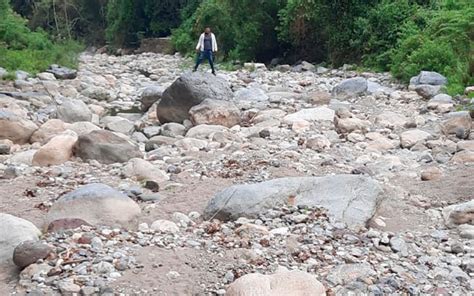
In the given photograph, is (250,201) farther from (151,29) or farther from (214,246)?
(151,29)

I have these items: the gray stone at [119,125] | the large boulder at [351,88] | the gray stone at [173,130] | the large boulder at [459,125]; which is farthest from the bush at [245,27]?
the large boulder at [459,125]

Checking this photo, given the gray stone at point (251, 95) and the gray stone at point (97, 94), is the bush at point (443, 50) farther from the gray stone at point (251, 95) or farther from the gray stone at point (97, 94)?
the gray stone at point (97, 94)

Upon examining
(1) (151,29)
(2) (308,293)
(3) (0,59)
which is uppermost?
(2) (308,293)

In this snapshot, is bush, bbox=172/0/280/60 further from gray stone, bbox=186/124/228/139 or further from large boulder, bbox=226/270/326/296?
large boulder, bbox=226/270/326/296

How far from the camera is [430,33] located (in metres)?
14.2

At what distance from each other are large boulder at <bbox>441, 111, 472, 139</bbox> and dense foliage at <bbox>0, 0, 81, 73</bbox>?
11118 millimetres

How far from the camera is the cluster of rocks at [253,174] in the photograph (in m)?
4.42

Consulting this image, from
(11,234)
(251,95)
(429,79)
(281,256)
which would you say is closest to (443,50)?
(429,79)

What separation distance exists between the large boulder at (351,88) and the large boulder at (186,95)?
6.93 ft

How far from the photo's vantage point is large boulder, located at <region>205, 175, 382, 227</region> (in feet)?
17.5

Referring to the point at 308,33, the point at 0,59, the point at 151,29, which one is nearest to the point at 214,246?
the point at 0,59

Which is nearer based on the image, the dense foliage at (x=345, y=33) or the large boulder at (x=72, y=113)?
the large boulder at (x=72, y=113)

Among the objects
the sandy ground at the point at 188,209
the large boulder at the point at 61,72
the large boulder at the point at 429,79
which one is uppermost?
the sandy ground at the point at 188,209

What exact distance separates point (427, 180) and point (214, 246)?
3.01 metres
